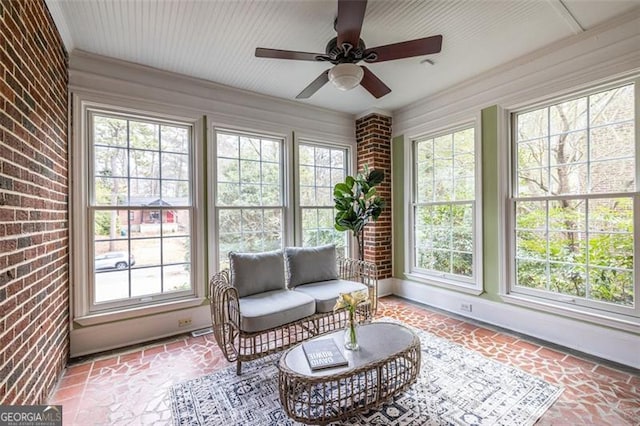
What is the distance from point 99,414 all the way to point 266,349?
3.87 feet

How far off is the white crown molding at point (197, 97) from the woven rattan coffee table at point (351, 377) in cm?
284

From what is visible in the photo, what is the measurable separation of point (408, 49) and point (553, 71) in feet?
5.97

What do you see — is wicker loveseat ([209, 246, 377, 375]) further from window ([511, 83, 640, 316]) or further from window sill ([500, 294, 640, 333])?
window ([511, 83, 640, 316])

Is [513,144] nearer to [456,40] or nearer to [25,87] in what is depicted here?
[456,40]

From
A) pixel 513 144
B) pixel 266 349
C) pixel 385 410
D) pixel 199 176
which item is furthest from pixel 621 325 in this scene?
pixel 199 176

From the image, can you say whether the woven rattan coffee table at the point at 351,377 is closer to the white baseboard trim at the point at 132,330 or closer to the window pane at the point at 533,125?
the white baseboard trim at the point at 132,330

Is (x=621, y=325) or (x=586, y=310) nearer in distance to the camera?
(x=621, y=325)

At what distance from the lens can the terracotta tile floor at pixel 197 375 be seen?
191 centimetres

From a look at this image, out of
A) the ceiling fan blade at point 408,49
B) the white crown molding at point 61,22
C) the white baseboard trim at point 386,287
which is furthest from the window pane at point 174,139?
the white baseboard trim at point 386,287

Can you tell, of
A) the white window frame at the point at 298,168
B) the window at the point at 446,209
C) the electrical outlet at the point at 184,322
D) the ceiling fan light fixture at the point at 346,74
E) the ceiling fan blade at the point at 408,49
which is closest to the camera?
the ceiling fan blade at the point at 408,49

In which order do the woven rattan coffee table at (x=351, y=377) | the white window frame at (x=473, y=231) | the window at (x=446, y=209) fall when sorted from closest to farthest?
1. the woven rattan coffee table at (x=351, y=377)
2. the white window frame at (x=473, y=231)
3. the window at (x=446, y=209)

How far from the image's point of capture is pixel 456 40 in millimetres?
2676

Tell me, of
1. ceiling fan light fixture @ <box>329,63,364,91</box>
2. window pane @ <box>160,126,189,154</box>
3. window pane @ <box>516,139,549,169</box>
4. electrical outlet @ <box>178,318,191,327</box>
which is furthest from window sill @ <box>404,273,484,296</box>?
window pane @ <box>160,126,189,154</box>

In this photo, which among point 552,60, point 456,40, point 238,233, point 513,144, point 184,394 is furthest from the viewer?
point 238,233
